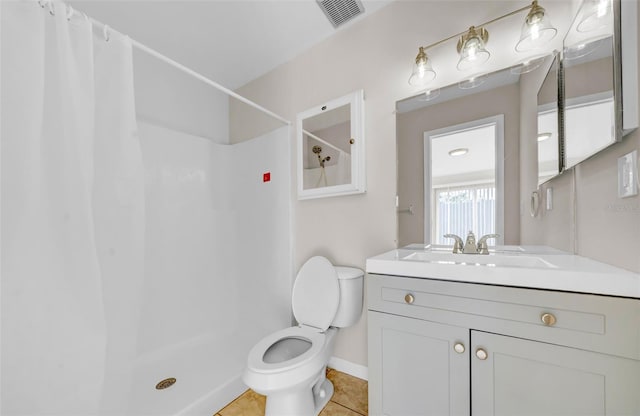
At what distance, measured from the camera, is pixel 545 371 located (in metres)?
0.74

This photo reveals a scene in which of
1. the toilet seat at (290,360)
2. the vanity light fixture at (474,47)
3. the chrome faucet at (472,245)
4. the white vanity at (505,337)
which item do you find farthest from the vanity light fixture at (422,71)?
the toilet seat at (290,360)

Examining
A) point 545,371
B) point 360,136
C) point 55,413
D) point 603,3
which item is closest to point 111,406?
point 55,413

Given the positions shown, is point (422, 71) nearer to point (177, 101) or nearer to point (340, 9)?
point (340, 9)

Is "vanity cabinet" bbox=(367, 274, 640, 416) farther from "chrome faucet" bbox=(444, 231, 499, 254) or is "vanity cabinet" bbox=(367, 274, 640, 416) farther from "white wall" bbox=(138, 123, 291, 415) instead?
"white wall" bbox=(138, 123, 291, 415)

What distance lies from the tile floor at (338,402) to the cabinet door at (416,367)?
35 centimetres

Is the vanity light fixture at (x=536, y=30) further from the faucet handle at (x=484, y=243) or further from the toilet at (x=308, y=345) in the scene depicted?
the toilet at (x=308, y=345)

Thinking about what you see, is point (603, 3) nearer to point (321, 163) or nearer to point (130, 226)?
point (321, 163)

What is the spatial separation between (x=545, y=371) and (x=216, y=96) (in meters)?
2.87

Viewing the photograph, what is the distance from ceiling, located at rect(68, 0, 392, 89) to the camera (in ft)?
4.81

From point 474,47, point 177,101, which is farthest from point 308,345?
point 177,101

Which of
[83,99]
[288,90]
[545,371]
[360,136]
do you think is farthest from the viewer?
[288,90]

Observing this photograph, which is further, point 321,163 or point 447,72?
point 321,163

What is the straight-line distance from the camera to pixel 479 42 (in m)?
A: 1.15

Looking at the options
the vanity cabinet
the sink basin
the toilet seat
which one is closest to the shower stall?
the toilet seat
